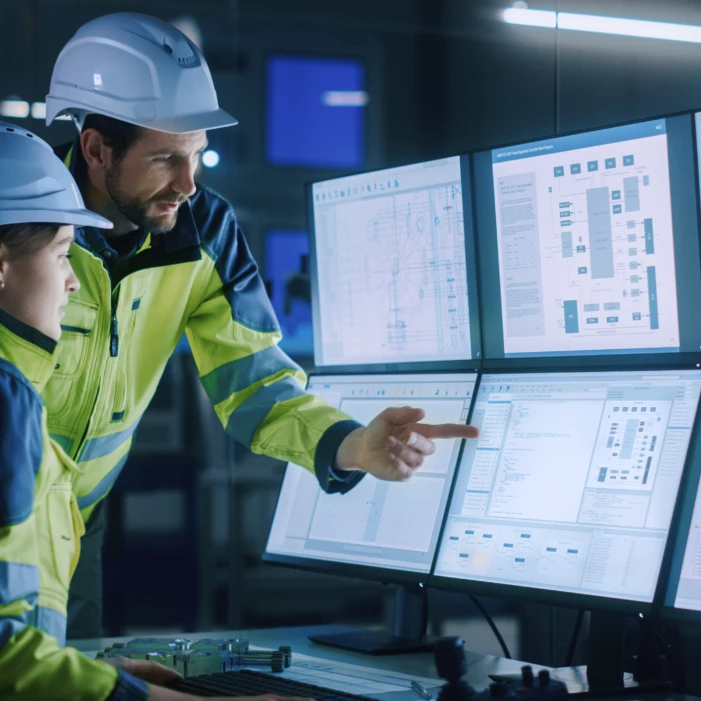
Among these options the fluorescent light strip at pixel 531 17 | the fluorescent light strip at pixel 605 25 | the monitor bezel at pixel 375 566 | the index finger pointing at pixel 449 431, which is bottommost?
the monitor bezel at pixel 375 566

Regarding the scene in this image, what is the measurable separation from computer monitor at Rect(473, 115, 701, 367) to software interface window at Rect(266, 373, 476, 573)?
0.12 metres

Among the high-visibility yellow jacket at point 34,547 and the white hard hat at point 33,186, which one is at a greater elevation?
the white hard hat at point 33,186

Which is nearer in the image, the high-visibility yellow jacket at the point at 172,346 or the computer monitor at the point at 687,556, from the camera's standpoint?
the computer monitor at the point at 687,556

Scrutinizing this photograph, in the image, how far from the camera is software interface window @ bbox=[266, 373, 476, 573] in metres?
1.64

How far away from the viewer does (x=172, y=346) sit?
1974 mm

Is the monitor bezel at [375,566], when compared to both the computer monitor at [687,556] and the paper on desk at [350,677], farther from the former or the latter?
the computer monitor at [687,556]

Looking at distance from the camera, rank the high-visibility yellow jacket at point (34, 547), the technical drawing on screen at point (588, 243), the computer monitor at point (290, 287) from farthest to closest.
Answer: the computer monitor at point (290, 287) < the technical drawing on screen at point (588, 243) < the high-visibility yellow jacket at point (34, 547)

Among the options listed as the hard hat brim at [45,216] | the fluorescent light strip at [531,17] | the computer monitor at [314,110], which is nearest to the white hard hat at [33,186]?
the hard hat brim at [45,216]

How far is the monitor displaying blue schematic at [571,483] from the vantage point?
135 cm

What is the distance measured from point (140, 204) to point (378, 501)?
60 centimetres

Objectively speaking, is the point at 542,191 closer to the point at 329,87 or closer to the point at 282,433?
the point at 282,433

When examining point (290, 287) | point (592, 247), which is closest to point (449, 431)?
point (592, 247)

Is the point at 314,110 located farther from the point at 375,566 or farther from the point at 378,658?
the point at 378,658

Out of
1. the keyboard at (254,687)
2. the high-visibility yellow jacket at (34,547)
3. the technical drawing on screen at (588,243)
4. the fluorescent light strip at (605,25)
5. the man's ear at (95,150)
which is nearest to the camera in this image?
the high-visibility yellow jacket at (34,547)
